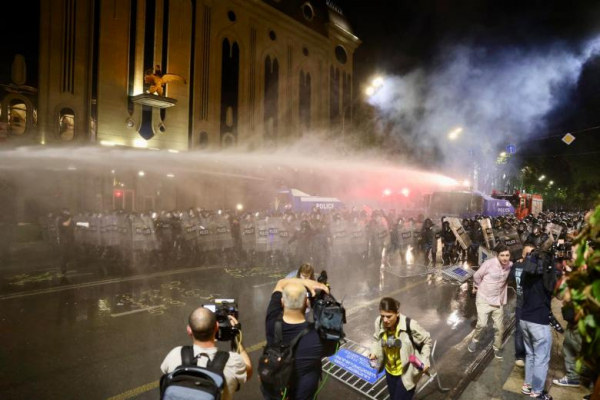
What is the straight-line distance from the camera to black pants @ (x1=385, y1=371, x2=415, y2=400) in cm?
354

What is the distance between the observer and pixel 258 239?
41.4 ft

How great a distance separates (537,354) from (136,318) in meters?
6.36

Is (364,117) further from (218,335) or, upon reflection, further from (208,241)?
(218,335)

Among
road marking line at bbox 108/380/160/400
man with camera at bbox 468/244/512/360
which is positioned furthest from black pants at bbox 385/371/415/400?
road marking line at bbox 108/380/160/400

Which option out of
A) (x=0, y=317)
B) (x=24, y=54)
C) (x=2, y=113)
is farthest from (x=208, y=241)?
(x=24, y=54)

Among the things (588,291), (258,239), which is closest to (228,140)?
(258,239)

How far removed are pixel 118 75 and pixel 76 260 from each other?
1155 cm

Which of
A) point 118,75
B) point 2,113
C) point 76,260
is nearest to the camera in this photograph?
point 76,260

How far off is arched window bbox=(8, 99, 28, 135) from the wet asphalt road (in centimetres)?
907

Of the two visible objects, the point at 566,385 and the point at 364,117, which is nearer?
the point at 566,385

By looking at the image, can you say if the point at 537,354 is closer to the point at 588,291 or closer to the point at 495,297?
the point at 495,297

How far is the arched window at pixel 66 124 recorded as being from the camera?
17859 mm

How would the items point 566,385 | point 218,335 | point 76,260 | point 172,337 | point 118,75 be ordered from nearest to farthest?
point 218,335
point 566,385
point 172,337
point 76,260
point 118,75

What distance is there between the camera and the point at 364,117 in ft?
111
